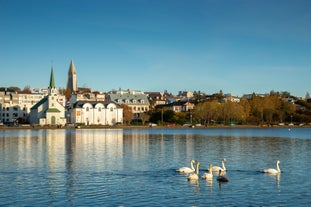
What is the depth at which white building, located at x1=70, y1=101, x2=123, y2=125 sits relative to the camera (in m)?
139

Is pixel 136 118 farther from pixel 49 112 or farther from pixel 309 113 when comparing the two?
pixel 309 113

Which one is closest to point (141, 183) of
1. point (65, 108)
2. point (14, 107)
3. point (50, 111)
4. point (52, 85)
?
point (50, 111)

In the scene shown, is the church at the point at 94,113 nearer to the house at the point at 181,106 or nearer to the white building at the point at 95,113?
Answer: the white building at the point at 95,113

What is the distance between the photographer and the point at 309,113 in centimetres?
16325

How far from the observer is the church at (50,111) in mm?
132000

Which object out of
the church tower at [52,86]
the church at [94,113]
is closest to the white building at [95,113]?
the church at [94,113]

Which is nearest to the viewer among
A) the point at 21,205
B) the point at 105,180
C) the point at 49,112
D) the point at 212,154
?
the point at 21,205

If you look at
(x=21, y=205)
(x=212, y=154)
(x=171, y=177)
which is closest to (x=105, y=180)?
(x=171, y=177)

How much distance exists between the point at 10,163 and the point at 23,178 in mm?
8279

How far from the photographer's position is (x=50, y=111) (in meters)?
132

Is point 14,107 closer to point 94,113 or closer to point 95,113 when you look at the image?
point 94,113

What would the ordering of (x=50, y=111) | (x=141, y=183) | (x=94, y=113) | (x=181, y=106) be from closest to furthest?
1. (x=141, y=183)
2. (x=50, y=111)
3. (x=94, y=113)
4. (x=181, y=106)

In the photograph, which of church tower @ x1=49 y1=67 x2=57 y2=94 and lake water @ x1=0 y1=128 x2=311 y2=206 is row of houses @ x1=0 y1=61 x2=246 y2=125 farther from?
lake water @ x1=0 y1=128 x2=311 y2=206

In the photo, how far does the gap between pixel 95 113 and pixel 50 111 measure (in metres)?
14.8
